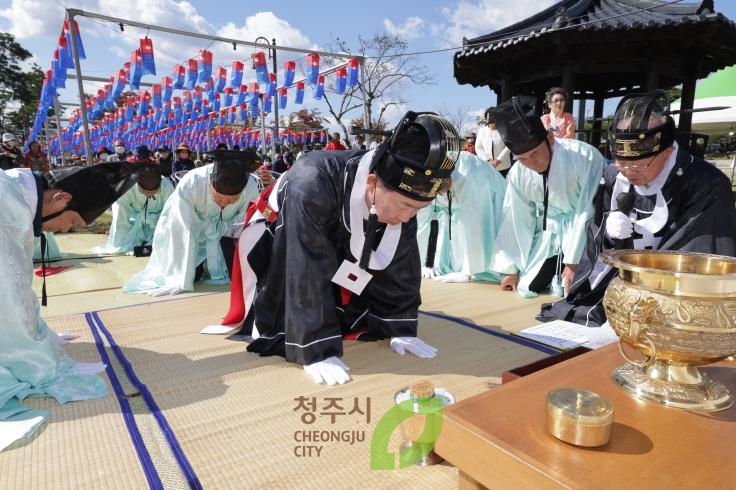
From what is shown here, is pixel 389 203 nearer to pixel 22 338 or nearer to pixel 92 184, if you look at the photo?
pixel 92 184

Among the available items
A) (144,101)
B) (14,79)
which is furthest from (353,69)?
(14,79)

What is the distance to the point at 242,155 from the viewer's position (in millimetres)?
3988

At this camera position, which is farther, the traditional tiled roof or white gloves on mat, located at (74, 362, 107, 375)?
the traditional tiled roof

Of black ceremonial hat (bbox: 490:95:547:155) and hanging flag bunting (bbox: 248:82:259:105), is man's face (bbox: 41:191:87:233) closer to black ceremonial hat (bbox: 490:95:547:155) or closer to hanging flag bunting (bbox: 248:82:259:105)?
black ceremonial hat (bbox: 490:95:547:155)

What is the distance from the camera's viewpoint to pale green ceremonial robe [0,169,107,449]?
176 cm

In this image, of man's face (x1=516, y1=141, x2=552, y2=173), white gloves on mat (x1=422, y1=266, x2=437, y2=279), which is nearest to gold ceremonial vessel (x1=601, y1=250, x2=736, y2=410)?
man's face (x1=516, y1=141, x2=552, y2=173)

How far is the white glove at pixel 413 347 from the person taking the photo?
2.40 meters

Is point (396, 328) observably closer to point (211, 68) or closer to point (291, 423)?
point (291, 423)

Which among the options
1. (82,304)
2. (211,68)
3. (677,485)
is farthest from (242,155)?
(211,68)

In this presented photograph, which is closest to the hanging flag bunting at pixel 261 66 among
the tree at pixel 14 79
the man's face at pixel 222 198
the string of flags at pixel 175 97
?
the string of flags at pixel 175 97

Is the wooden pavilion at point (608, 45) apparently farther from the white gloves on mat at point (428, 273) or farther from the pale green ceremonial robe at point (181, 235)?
the pale green ceremonial robe at point (181, 235)

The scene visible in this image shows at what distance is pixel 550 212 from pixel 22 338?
352cm

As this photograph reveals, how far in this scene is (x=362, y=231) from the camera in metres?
2.25

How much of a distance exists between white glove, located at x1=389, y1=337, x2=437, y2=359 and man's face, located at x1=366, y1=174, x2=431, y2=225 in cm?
69
